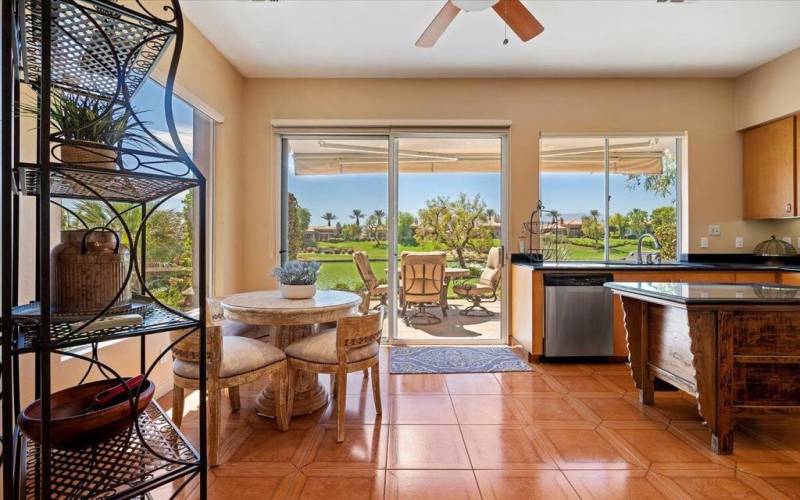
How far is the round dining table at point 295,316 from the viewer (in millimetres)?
2115

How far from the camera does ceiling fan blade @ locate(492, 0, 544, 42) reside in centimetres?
227

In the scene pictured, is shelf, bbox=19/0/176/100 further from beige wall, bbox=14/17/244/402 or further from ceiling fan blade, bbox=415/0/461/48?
ceiling fan blade, bbox=415/0/461/48

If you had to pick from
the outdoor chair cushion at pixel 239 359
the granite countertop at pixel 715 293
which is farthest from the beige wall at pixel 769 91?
the outdoor chair cushion at pixel 239 359

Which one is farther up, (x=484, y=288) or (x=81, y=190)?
(x=81, y=190)

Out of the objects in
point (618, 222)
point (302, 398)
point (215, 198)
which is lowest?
point (302, 398)

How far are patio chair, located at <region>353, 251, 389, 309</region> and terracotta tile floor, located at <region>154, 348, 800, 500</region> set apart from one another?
1.39 m

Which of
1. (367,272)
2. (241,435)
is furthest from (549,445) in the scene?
(367,272)

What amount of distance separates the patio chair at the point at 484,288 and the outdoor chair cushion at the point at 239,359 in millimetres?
2383

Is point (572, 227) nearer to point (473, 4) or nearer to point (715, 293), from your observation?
point (715, 293)

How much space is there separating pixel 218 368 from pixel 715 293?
107 inches

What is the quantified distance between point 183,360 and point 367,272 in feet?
7.34

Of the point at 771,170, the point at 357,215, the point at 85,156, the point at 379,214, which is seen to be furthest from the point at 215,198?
the point at 771,170

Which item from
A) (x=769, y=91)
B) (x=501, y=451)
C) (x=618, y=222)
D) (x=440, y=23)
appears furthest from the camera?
(x=618, y=222)

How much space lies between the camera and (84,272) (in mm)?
954
